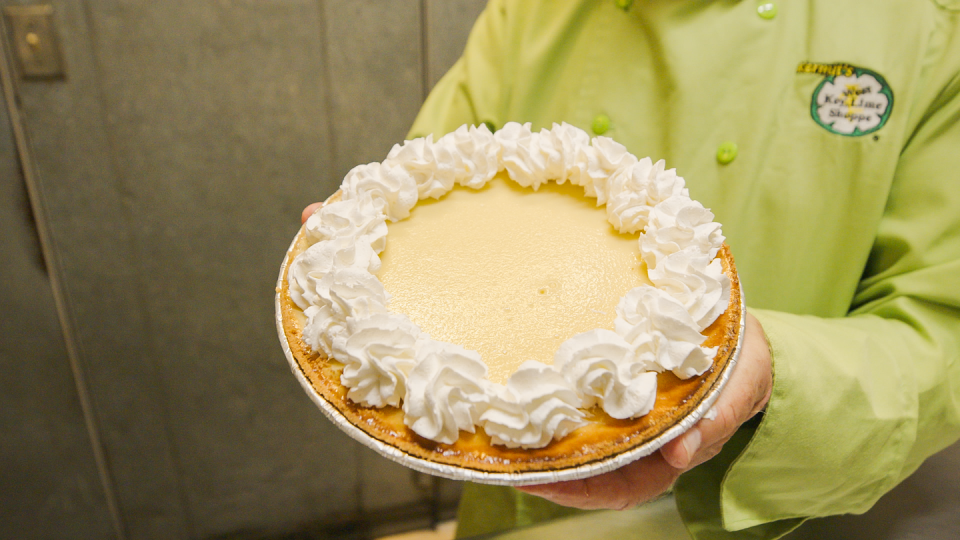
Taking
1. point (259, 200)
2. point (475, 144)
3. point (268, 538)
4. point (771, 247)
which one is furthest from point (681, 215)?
point (268, 538)

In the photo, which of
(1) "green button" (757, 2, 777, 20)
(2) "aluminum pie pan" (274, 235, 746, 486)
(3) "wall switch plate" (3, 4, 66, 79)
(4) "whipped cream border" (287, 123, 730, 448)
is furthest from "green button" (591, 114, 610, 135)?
(3) "wall switch plate" (3, 4, 66, 79)

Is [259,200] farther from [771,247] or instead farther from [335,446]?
[771,247]

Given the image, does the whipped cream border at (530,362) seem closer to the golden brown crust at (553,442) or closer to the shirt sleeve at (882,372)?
the golden brown crust at (553,442)

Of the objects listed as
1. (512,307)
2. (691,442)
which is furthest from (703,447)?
(512,307)

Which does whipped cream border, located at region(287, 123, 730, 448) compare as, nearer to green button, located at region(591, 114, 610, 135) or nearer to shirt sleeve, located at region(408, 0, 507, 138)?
green button, located at region(591, 114, 610, 135)

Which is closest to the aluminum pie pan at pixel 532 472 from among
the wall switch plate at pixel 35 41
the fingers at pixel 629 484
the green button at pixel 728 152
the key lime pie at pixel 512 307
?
the key lime pie at pixel 512 307

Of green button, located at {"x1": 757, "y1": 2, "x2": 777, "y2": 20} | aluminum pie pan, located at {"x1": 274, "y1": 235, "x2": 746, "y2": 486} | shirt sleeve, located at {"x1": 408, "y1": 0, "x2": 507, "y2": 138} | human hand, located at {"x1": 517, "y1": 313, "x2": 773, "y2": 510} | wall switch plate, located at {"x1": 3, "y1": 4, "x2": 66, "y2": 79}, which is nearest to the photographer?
aluminum pie pan, located at {"x1": 274, "y1": 235, "x2": 746, "y2": 486}

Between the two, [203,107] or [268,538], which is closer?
[203,107]
